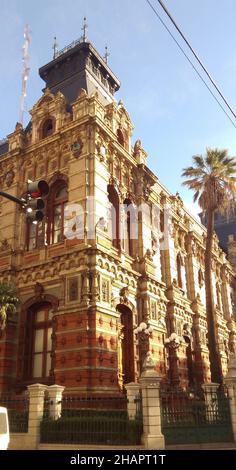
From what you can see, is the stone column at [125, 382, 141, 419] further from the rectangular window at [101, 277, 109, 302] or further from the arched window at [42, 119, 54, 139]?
the arched window at [42, 119, 54, 139]

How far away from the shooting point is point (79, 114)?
23.7m

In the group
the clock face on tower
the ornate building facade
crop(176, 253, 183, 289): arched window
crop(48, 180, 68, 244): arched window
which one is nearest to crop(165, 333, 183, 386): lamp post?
the ornate building facade

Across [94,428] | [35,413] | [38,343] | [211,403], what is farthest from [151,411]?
[38,343]

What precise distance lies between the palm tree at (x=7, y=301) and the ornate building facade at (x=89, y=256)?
24.6 inches

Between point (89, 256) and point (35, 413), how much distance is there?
7.12m

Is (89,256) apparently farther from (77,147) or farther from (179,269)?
(179,269)

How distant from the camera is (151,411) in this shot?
14016 millimetres

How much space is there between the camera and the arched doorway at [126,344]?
69.1 feet

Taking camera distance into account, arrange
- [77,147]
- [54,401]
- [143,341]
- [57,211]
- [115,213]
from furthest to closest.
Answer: [115,213] < [57,211] < [77,147] < [143,341] < [54,401]

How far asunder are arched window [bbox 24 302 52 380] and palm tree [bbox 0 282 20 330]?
1.04m

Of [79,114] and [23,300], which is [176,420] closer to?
[23,300]
